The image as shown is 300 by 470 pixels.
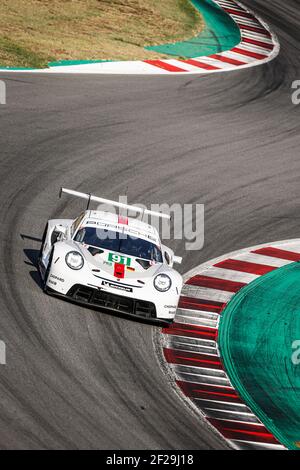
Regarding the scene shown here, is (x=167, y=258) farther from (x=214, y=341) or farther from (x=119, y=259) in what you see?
(x=214, y=341)

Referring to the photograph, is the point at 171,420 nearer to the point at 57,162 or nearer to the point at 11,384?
the point at 11,384

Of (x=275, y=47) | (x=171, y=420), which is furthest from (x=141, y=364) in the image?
(x=275, y=47)

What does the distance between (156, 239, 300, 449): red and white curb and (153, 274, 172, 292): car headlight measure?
0.66 meters

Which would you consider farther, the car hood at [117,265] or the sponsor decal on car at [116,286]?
the car hood at [117,265]

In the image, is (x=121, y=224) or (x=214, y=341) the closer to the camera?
(x=214, y=341)

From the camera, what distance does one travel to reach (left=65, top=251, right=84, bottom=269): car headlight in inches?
506

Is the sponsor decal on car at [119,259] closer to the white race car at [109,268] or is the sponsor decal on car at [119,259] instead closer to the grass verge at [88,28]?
the white race car at [109,268]

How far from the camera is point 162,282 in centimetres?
1317

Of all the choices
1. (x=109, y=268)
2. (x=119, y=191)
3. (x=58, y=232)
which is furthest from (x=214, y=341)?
(x=119, y=191)

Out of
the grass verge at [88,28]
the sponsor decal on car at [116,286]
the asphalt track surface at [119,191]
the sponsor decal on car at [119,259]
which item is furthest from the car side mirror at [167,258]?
the grass verge at [88,28]

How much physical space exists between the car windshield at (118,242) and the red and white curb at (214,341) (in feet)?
3.29

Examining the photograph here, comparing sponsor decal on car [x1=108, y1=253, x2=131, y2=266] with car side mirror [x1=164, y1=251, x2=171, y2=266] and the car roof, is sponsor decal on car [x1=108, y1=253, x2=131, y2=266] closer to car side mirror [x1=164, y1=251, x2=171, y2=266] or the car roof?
the car roof

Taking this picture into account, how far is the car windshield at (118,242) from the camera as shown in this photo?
1365 centimetres

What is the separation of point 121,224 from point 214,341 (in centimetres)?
226
